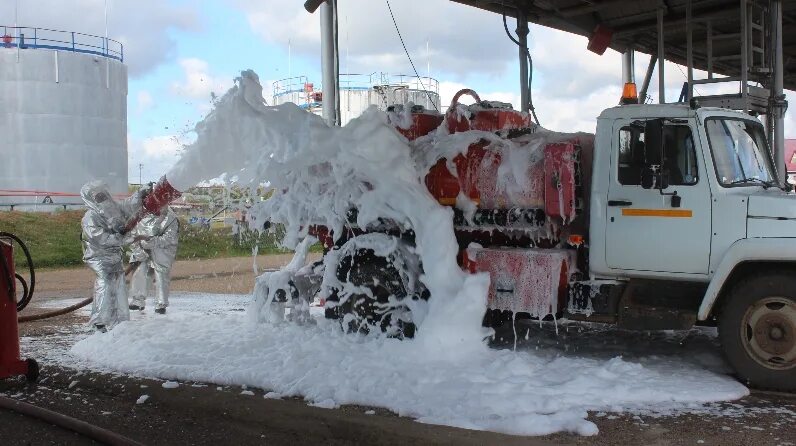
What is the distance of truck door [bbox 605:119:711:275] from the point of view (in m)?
6.56

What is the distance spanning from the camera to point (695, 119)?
6.68 meters

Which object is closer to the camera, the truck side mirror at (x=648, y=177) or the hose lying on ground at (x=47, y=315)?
the truck side mirror at (x=648, y=177)

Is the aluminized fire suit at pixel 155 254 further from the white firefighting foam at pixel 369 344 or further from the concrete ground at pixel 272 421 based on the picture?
the concrete ground at pixel 272 421

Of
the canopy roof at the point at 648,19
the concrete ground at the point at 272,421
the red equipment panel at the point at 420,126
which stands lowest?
the concrete ground at the point at 272,421

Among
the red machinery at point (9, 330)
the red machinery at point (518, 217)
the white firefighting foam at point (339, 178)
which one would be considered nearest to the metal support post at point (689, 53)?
the red machinery at point (518, 217)

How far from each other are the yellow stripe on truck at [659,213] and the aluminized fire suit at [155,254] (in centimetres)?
740

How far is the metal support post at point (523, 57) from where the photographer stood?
1295 cm

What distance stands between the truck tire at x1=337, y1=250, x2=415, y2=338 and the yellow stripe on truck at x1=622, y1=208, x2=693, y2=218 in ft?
7.98

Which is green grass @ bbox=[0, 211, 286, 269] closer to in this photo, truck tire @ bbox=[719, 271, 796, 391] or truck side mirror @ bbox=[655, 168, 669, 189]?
truck side mirror @ bbox=[655, 168, 669, 189]

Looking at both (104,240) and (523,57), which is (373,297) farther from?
(523,57)

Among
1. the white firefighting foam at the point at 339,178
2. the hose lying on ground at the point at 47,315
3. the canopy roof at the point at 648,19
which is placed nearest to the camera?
the white firefighting foam at the point at 339,178

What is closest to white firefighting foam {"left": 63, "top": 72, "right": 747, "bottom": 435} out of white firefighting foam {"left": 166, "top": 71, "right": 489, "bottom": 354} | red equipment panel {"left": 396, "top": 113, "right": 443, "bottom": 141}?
white firefighting foam {"left": 166, "top": 71, "right": 489, "bottom": 354}

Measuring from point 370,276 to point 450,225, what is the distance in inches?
41.9

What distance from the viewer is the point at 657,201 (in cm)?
669
